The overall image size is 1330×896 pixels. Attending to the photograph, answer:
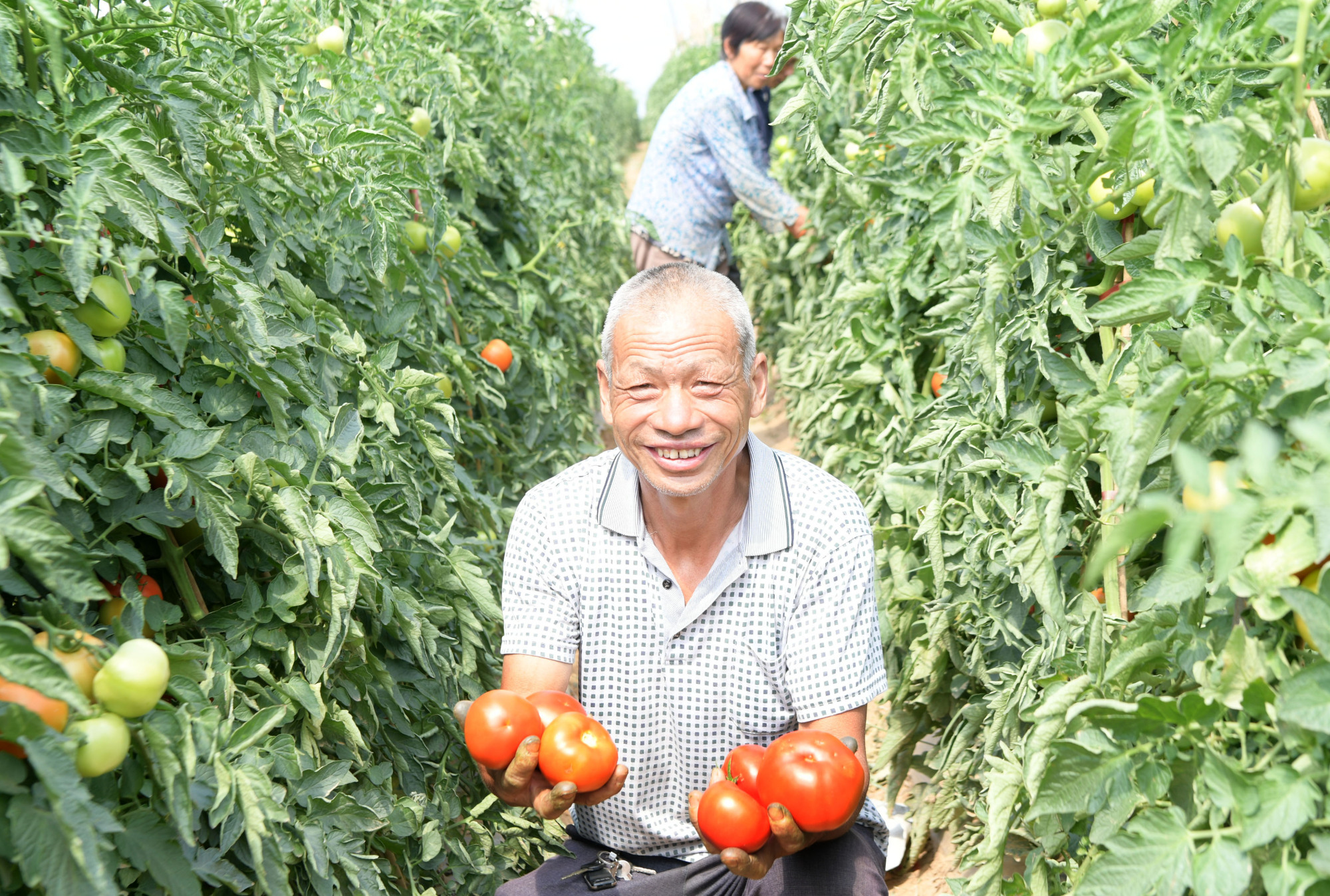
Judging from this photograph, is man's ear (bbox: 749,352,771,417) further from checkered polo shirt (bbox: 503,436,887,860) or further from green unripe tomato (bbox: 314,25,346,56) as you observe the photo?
green unripe tomato (bbox: 314,25,346,56)

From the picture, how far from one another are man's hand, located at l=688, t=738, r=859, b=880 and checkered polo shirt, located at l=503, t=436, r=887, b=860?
15 cm

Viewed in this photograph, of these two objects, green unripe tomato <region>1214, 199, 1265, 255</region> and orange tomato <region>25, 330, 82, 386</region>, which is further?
orange tomato <region>25, 330, 82, 386</region>

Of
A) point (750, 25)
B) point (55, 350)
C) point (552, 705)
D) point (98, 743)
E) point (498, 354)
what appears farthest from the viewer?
point (750, 25)

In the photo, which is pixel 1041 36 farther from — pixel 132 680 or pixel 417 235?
pixel 417 235

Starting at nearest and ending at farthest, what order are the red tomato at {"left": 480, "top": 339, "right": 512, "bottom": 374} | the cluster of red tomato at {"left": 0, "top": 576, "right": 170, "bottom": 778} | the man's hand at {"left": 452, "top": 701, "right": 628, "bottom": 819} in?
the cluster of red tomato at {"left": 0, "top": 576, "right": 170, "bottom": 778}
the man's hand at {"left": 452, "top": 701, "right": 628, "bottom": 819}
the red tomato at {"left": 480, "top": 339, "right": 512, "bottom": 374}

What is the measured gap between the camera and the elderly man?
1638 mm

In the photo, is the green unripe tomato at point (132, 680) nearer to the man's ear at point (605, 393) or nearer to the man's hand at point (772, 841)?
the man's hand at point (772, 841)

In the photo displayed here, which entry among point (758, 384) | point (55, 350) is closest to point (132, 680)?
point (55, 350)

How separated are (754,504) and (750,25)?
8.54 ft

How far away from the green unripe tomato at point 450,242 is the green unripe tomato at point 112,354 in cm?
136

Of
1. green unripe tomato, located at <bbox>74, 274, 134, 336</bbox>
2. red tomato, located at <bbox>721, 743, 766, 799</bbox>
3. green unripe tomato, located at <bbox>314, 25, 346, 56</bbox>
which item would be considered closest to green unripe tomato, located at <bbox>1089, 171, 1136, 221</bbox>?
red tomato, located at <bbox>721, 743, 766, 799</bbox>

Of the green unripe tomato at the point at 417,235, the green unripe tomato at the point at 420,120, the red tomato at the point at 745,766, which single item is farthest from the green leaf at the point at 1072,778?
the green unripe tomato at the point at 420,120

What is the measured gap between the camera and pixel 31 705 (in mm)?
965

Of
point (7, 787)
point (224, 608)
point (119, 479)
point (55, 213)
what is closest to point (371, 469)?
point (224, 608)
